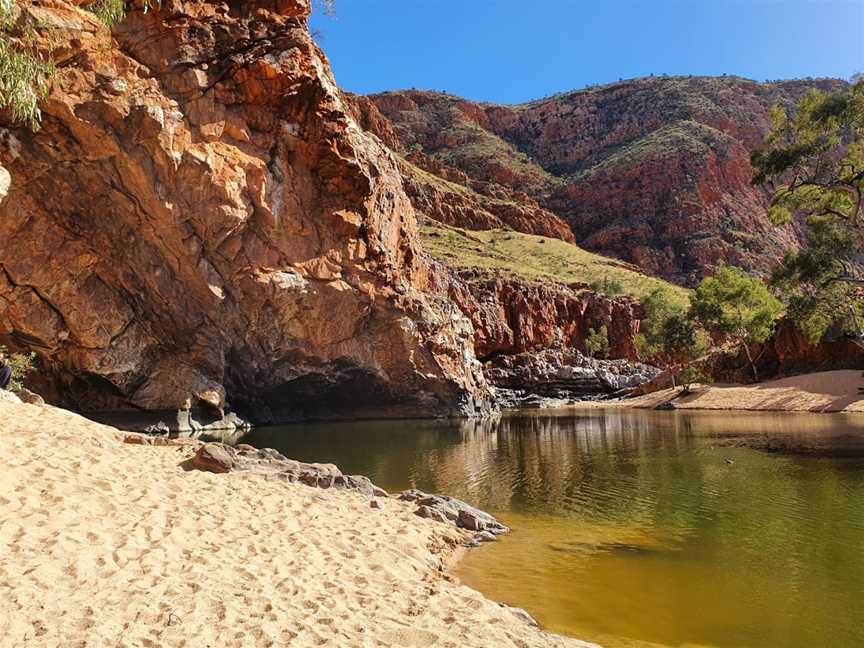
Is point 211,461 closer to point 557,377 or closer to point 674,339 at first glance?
point 674,339

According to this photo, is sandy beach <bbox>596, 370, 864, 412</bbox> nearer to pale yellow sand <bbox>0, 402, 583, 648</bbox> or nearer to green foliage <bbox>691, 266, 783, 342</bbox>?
green foliage <bbox>691, 266, 783, 342</bbox>

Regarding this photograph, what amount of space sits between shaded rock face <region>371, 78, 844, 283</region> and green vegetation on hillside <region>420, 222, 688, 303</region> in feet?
55.6

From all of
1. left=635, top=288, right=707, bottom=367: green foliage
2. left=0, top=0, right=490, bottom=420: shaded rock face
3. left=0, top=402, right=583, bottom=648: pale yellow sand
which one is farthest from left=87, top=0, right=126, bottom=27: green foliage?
left=635, top=288, right=707, bottom=367: green foliage

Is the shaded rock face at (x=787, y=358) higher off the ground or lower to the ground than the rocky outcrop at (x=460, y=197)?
lower

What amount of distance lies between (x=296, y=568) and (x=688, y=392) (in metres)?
57.5

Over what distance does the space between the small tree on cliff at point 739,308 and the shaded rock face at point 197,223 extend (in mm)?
33853

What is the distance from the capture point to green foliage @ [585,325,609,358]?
279ft

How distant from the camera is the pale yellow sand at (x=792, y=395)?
41.5 metres

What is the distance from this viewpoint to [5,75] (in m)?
8.56

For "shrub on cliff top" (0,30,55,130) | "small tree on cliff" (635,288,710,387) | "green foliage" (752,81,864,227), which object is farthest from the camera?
"small tree on cliff" (635,288,710,387)

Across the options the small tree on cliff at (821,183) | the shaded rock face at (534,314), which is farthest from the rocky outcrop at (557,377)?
the small tree on cliff at (821,183)

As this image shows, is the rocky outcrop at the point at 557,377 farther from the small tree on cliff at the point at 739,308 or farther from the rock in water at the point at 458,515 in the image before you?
the rock in water at the point at 458,515

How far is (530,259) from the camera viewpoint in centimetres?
10862

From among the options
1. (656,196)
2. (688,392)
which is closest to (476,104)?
(656,196)
